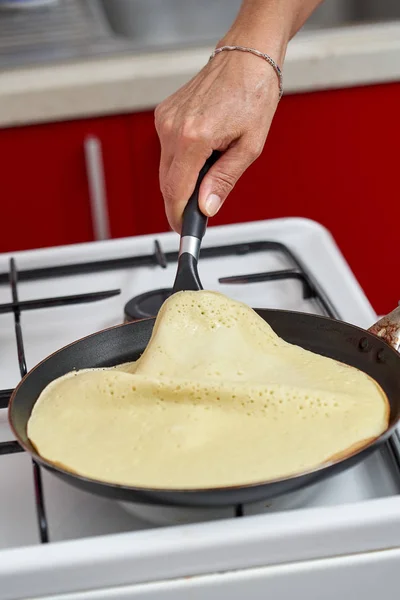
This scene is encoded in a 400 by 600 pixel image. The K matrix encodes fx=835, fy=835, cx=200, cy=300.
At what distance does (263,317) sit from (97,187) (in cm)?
77

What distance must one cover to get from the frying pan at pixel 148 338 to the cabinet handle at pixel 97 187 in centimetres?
62

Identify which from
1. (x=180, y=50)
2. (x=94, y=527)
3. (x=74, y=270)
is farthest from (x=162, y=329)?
(x=180, y=50)

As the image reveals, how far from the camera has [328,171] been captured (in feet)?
4.74

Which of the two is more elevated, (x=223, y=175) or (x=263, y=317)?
(x=223, y=175)

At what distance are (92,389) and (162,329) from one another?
0.08m

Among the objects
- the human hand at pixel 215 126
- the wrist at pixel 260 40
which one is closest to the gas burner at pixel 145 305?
the human hand at pixel 215 126

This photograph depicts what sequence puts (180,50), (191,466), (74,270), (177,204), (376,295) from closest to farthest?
(191,466)
(177,204)
(74,270)
(180,50)
(376,295)

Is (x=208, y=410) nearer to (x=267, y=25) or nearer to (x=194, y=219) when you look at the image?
(x=194, y=219)

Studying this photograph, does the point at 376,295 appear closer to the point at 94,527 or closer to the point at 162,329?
the point at 162,329

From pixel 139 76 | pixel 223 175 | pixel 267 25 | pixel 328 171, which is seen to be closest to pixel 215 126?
pixel 223 175

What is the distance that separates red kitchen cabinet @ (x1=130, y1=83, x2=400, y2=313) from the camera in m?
1.39

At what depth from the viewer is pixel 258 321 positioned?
2.07ft

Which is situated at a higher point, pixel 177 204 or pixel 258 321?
pixel 177 204

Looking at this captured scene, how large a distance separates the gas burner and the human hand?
78 millimetres
